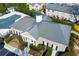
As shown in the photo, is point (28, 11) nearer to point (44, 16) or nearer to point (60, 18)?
point (44, 16)

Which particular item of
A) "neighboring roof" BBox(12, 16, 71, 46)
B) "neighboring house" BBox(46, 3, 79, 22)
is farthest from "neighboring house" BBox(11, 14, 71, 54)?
"neighboring house" BBox(46, 3, 79, 22)

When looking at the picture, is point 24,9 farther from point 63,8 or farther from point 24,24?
point 63,8

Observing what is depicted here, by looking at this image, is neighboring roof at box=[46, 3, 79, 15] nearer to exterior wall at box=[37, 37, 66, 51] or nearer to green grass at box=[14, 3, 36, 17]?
green grass at box=[14, 3, 36, 17]

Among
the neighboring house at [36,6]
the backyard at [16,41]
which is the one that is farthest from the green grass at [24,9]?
the backyard at [16,41]

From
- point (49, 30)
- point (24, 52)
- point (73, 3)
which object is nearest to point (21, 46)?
point (24, 52)

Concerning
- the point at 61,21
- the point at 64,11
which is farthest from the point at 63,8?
the point at 61,21

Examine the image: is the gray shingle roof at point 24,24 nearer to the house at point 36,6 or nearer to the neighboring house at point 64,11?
the house at point 36,6

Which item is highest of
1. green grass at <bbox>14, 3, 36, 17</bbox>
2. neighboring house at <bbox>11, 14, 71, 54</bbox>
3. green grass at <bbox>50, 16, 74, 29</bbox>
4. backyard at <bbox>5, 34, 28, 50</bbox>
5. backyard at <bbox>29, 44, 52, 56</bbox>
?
green grass at <bbox>14, 3, 36, 17</bbox>
